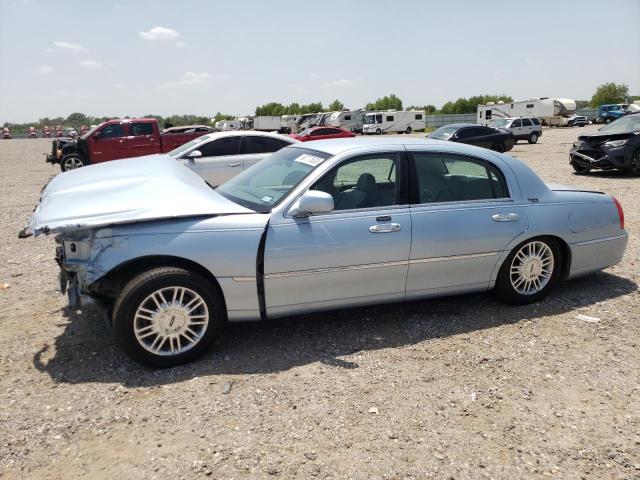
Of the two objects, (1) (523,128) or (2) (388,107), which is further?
(2) (388,107)

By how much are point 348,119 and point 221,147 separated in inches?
1734

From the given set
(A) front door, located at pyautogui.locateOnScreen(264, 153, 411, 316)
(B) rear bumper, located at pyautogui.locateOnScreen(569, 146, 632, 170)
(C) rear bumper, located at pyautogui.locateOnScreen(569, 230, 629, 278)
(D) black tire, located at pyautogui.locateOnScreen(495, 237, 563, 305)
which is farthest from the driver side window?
(B) rear bumper, located at pyautogui.locateOnScreen(569, 146, 632, 170)

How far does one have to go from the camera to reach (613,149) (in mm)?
13023

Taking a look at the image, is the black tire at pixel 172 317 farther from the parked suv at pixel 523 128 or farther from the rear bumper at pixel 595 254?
the parked suv at pixel 523 128

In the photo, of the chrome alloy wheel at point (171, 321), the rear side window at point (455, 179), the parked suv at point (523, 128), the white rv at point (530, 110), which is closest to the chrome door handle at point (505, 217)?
the rear side window at point (455, 179)

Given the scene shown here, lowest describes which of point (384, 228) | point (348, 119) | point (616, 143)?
point (384, 228)

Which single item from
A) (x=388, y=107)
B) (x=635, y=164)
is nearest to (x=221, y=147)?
(x=635, y=164)

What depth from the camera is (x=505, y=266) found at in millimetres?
4449

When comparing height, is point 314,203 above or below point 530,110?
below

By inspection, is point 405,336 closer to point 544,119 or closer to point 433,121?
point 544,119

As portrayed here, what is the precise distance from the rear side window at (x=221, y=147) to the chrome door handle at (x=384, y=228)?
7.06 metres

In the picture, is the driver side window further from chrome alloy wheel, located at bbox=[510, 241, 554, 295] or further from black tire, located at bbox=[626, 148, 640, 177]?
black tire, located at bbox=[626, 148, 640, 177]

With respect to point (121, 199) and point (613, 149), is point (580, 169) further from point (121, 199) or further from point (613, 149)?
point (121, 199)

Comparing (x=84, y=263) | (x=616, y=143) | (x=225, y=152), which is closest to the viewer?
(x=84, y=263)
